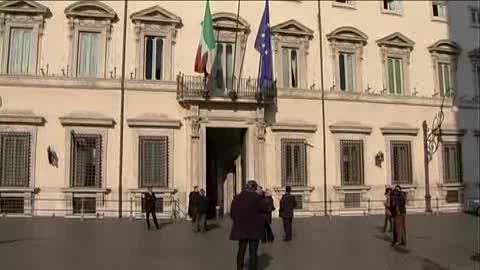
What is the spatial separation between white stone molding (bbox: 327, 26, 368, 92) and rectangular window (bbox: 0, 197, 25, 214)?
1527 cm

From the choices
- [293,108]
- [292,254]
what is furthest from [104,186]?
[292,254]

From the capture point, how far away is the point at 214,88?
85.7ft

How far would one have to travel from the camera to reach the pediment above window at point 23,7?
24.3 metres

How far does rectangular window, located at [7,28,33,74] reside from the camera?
24438 millimetres

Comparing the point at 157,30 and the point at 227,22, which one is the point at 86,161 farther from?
the point at 227,22

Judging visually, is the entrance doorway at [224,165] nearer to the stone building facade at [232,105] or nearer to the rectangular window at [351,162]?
the stone building facade at [232,105]

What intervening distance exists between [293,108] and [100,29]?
31.2 ft

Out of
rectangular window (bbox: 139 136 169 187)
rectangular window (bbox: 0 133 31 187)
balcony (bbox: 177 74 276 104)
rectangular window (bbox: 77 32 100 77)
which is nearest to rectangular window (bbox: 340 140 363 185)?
balcony (bbox: 177 74 276 104)

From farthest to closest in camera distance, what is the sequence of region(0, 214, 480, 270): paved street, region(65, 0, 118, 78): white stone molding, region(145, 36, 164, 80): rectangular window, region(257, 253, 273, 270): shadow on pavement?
1. region(145, 36, 164, 80): rectangular window
2. region(65, 0, 118, 78): white stone molding
3. region(0, 214, 480, 270): paved street
4. region(257, 253, 273, 270): shadow on pavement

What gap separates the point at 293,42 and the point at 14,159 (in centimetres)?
1374

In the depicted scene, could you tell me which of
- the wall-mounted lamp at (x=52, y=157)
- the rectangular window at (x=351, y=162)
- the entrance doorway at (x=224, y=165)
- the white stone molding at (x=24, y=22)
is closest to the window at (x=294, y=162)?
the entrance doorway at (x=224, y=165)

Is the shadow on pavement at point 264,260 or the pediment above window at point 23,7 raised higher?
the pediment above window at point 23,7

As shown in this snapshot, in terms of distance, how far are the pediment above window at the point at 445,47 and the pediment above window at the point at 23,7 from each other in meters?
19.6

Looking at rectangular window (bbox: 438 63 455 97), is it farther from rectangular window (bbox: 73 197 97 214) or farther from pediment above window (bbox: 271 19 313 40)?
rectangular window (bbox: 73 197 97 214)
